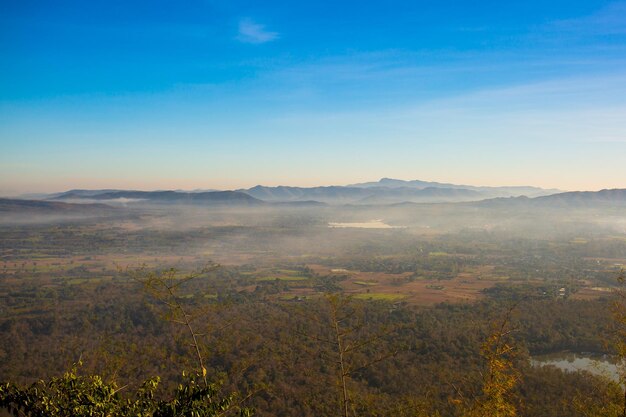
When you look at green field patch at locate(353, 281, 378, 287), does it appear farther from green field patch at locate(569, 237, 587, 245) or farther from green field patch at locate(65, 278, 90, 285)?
green field patch at locate(569, 237, 587, 245)

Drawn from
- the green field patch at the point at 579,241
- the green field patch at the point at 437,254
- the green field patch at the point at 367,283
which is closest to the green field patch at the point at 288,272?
the green field patch at the point at 367,283

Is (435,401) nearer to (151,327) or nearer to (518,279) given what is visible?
(151,327)

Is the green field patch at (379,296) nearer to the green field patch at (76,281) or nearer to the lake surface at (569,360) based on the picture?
the lake surface at (569,360)

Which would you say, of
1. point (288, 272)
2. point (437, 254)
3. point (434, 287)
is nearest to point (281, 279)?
point (288, 272)

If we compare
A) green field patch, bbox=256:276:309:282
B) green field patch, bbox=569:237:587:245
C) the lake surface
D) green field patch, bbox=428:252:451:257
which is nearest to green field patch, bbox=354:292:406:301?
green field patch, bbox=256:276:309:282

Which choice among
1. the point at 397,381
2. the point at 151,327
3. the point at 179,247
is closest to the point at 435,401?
the point at 397,381
